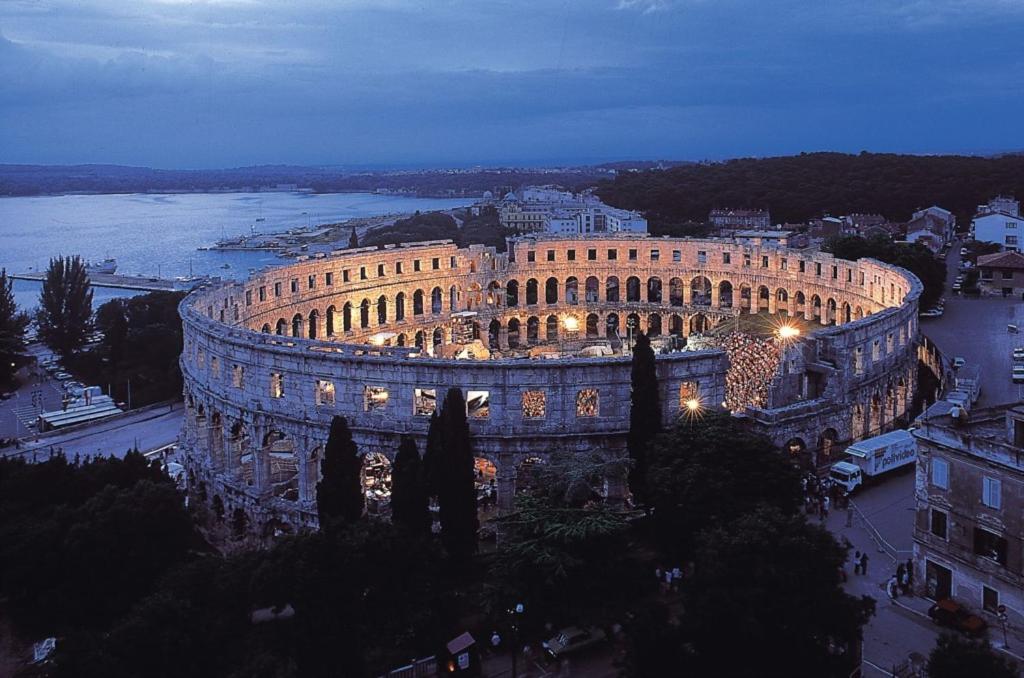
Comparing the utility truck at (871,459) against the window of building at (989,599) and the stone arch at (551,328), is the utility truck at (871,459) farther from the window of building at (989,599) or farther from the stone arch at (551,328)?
the stone arch at (551,328)

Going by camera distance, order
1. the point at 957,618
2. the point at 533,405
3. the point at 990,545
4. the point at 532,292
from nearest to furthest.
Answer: the point at 957,618 < the point at 990,545 < the point at 533,405 < the point at 532,292

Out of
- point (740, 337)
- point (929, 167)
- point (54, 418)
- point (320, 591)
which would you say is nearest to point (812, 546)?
point (320, 591)

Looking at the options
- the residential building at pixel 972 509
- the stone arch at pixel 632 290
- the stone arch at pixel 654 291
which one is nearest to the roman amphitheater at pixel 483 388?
the residential building at pixel 972 509

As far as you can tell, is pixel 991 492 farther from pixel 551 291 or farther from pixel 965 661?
pixel 551 291

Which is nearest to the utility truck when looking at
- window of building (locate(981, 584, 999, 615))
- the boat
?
window of building (locate(981, 584, 999, 615))

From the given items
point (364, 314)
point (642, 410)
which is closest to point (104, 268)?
point (364, 314)

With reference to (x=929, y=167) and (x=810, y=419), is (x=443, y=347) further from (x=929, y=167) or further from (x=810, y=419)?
(x=929, y=167)
